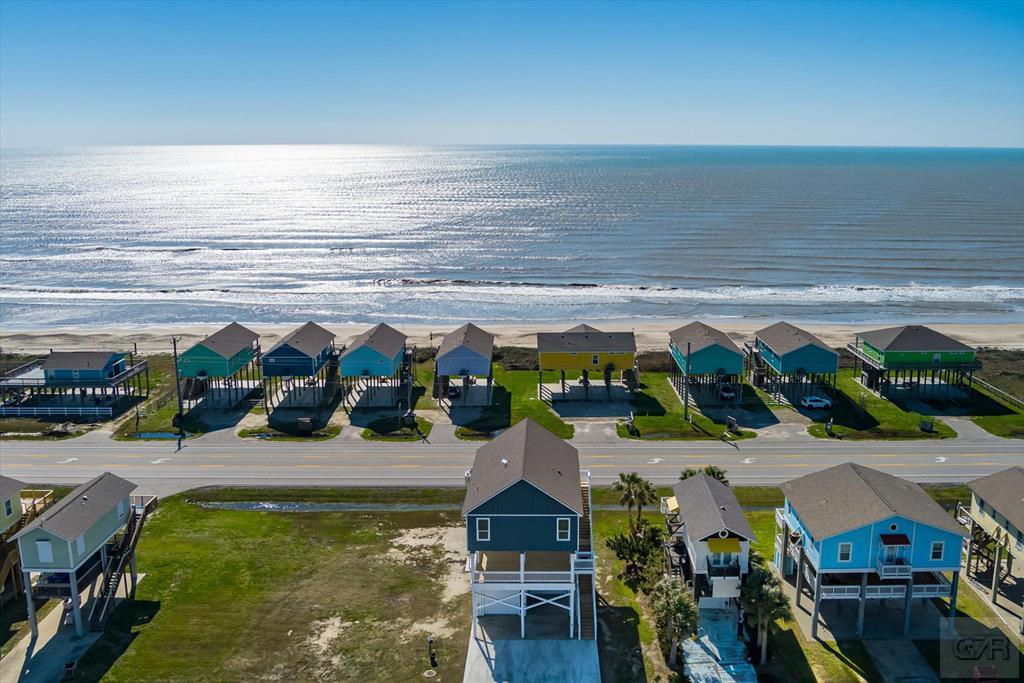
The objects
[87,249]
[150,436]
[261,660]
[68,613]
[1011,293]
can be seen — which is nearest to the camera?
[261,660]

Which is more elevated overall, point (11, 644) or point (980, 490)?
point (980, 490)

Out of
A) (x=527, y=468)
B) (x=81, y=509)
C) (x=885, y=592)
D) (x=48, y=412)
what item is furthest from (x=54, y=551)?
(x=885, y=592)

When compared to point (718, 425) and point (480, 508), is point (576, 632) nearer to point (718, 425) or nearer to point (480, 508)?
point (480, 508)

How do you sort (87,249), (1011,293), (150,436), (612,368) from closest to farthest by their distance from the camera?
(150,436), (612,368), (1011,293), (87,249)

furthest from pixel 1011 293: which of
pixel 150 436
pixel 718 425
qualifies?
pixel 150 436

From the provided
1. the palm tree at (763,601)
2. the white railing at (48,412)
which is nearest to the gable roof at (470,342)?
the white railing at (48,412)

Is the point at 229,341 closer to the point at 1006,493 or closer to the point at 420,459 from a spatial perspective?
the point at 420,459

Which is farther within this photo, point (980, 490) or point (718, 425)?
point (718, 425)
